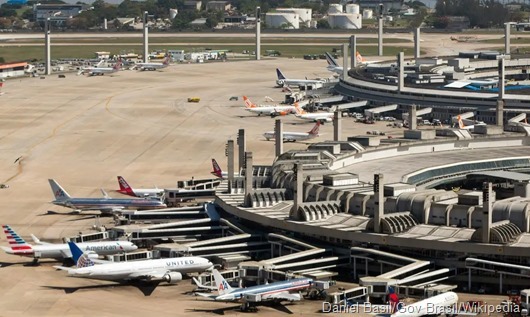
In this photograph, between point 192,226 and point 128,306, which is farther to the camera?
point 192,226

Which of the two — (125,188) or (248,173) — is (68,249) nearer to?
(248,173)

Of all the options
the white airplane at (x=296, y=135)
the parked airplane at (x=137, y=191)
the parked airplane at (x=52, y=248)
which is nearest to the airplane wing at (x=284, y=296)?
the parked airplane at (x=52, y=248)

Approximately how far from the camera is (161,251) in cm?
10331

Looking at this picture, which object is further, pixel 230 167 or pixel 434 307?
pixel 230 167

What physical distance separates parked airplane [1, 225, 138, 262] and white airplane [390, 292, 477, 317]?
95.6ft

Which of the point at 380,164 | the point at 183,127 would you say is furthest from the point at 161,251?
the point at 183,127

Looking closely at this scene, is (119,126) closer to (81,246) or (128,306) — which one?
(81,246)

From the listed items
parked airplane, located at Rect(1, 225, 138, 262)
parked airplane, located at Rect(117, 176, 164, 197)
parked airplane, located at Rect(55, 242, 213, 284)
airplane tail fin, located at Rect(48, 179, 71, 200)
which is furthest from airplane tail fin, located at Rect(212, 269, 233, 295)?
parked airplane, located at Rect(117, 176, 164, 197)

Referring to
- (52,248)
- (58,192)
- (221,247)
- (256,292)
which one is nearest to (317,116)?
(58,192)

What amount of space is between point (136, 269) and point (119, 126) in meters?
97.8

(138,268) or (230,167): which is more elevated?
(230,167)

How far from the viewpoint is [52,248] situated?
339ft

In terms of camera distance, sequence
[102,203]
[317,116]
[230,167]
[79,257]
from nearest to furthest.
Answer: [79,257]
[230,167]
[102,203]
[317,116]

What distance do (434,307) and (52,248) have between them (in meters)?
32.7
